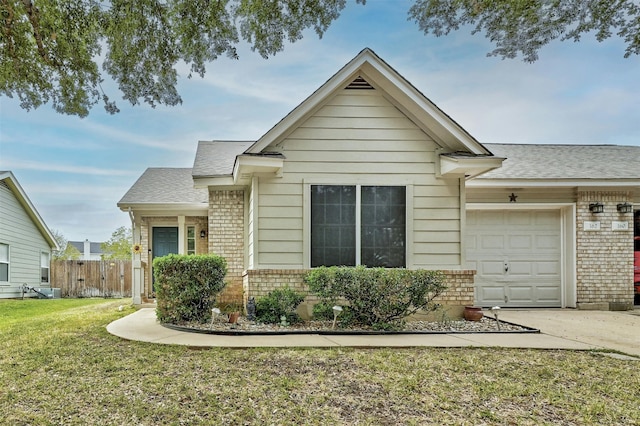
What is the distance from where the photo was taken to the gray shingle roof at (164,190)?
11.6 meters

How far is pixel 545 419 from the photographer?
3.34 m

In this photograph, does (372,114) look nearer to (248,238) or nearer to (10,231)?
(248,238)

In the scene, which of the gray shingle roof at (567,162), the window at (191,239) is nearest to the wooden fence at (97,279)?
the window at (191,239)

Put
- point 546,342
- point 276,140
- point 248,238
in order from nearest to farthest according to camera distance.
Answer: point 546,342 → point 276,140 → point 248,238

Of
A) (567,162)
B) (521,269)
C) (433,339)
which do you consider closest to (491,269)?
(521,269)

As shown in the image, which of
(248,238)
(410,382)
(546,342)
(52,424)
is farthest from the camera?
(248,238)

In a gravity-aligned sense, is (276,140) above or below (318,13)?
below

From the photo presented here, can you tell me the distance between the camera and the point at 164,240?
12766 mm

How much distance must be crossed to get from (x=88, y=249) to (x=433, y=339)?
49785mm

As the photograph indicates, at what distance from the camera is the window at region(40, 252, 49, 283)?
788 inches

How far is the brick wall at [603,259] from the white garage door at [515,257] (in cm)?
47

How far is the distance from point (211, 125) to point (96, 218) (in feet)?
93.0

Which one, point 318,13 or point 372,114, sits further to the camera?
point 372,114

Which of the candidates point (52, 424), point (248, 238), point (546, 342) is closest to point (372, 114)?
point (248, 238)
